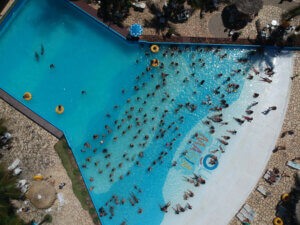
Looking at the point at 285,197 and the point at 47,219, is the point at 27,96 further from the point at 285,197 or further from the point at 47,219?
the point at 285,197

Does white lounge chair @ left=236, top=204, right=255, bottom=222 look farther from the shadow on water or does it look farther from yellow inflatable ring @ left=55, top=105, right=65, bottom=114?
the shadow on water

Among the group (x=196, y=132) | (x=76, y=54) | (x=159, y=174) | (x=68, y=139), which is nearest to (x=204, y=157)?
(x=196, y=132)

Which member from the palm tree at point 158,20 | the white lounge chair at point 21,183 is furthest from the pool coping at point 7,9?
the white lounge chair at point 21,183

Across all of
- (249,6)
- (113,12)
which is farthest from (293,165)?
(113,12)

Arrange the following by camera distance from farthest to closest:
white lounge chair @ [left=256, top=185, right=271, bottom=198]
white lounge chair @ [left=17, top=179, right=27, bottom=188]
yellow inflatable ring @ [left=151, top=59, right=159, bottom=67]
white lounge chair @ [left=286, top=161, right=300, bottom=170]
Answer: yellow inflatable ring @ [left=151, top=59, right=159, bottom=67] < white lounge chair @ [left=286, top=161, right=300, bottom=170] < white lounge chair @ [left=256, top=185, right=271, bottom=198] < white lounge chair @ [left=17, top=179, right=27, bottom=188]

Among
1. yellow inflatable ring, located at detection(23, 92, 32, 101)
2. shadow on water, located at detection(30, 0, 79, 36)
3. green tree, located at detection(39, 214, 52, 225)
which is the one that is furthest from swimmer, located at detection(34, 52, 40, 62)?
green tree, located at detection(39, 214, 52, 225)

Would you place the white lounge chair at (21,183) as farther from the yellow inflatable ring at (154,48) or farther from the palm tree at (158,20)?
the palm tree at (158,20)
